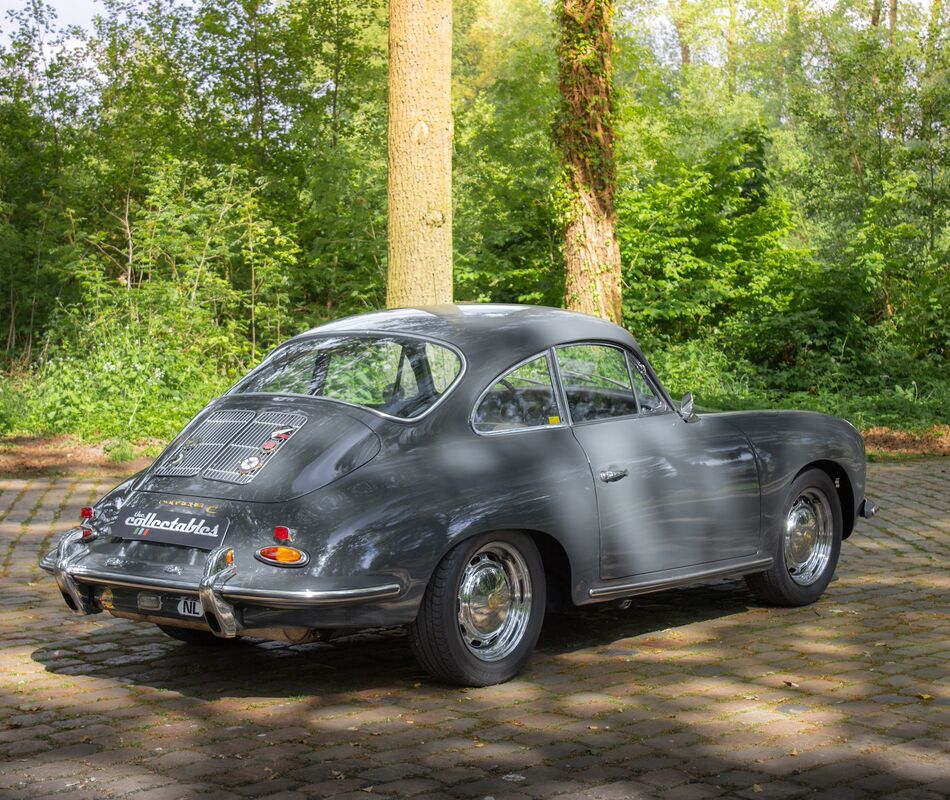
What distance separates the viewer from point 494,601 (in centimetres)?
576

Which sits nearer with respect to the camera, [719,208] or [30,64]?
[719,208]

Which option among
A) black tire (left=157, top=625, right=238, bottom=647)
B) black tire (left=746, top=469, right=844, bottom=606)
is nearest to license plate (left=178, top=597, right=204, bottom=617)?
black tire (left=157, top=625, right=238, bottom=647)

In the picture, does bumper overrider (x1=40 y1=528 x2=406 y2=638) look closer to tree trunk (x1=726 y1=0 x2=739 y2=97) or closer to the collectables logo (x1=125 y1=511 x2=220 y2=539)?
the collectables logo (x1=125 y1=511 x2=220 y2=539)

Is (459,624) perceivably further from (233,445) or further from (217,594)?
(233,445)

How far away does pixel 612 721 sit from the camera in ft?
17.1

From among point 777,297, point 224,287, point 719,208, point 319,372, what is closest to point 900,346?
point 777,297

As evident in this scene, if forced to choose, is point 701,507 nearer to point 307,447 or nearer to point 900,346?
point 307,447

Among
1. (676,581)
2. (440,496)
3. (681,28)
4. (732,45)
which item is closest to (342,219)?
(676,581)

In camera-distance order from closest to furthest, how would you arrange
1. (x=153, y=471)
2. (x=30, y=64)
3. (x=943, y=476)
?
(x=153, y=471), (x=943, y=476), (x=30, y=64)

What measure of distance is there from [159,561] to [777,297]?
17.3 metres

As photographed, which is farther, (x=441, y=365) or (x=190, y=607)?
(x=441, y=365)

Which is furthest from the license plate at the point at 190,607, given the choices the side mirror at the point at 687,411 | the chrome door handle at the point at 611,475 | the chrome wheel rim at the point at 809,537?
the chrome wheel rim at the point at 809,537

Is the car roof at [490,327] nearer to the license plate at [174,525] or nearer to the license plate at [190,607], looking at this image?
the license plate at [174,525]

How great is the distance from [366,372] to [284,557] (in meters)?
1.30
